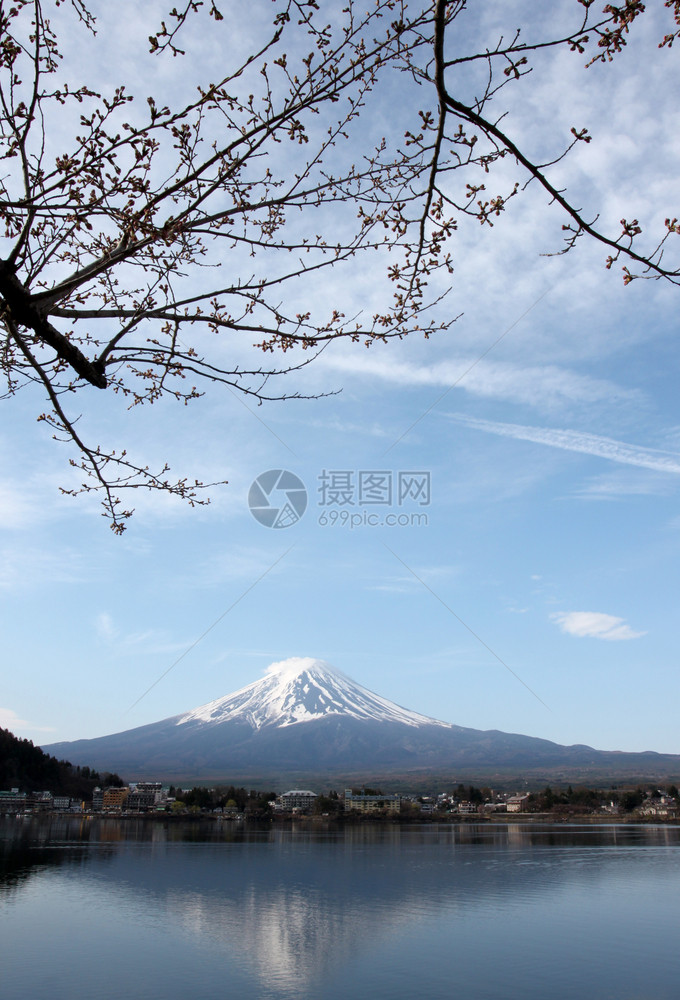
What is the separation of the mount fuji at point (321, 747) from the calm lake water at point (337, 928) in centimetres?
8777

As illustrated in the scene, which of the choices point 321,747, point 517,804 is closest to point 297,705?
point 321,747

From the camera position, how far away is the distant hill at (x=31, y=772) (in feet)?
234

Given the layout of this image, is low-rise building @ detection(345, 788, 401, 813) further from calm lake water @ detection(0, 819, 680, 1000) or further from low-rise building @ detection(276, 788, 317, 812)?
calm lake water @ detection(0, 819, 680, 1000)

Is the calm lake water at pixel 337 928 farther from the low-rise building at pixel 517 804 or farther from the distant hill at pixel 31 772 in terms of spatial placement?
the low-rise building at pixel 517 804

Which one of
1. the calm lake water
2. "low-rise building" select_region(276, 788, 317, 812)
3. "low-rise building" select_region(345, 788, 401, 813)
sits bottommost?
"low-rise building" select_region(276, 788, 317, 812)

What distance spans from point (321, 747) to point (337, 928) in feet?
427

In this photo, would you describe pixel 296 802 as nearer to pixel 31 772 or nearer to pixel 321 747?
pixel 31 772

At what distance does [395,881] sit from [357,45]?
25932 mm

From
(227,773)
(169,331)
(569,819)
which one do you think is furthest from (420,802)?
(169,331)

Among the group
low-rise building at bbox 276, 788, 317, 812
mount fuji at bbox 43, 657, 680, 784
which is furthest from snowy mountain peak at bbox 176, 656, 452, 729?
low-rise building at bbox 276, 788, 317, 812

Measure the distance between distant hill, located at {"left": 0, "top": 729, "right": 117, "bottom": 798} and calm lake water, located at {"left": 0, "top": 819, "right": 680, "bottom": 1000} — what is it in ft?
153

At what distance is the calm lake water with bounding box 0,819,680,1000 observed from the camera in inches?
462

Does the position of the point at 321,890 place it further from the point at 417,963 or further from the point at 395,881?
the point at 417,963

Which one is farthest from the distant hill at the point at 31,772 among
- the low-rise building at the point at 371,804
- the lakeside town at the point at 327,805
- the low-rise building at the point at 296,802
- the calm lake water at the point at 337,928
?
the calm lake water at the point at 337,928
